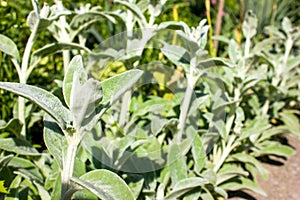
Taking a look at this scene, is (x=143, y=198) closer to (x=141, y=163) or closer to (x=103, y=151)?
(x=141, y=163)

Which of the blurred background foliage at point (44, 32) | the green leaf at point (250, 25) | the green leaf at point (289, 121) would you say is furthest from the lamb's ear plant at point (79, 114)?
the green leaf at point (289, 121)

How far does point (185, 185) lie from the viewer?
4.86 feet

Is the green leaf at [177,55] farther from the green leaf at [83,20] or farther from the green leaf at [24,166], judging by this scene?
the green leaf at [24,166]

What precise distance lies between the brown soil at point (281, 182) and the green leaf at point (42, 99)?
1.16 metres

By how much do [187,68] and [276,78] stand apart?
98 cm

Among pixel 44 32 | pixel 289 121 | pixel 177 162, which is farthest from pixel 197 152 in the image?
pixel 44 32

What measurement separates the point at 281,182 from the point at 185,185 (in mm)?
970

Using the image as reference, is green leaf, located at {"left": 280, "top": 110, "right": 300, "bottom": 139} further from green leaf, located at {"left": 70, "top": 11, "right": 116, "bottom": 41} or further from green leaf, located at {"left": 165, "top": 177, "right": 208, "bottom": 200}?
green leaf, located at {"left": 70, "top": 11, "right": 116, "bottom": 41}

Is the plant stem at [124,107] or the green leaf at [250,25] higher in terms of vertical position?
the green leaf at [250,25]

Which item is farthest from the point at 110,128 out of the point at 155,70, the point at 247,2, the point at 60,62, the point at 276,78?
the point at 247,2

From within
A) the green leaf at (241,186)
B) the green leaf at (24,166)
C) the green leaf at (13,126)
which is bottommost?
the green leaf at (241,186)

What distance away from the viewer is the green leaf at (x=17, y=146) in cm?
144

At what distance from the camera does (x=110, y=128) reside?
1843 mm

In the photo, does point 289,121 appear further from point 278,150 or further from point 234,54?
point 234,54
